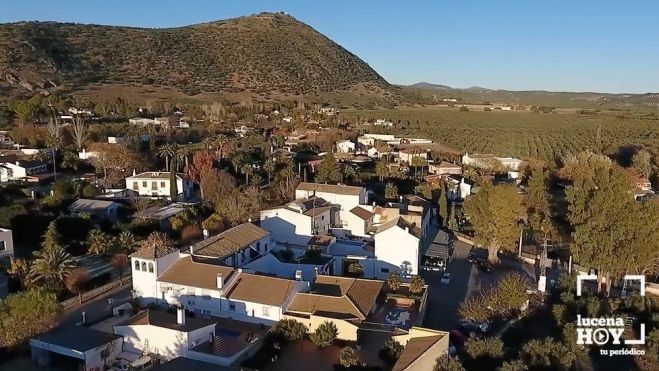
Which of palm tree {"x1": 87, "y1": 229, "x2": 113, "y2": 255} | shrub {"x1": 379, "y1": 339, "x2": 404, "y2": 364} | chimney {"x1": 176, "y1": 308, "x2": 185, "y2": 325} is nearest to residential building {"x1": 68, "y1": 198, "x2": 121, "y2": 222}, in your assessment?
palm tree {"x1": 87, "y1": 229, "x2": 113, "y2": 255}

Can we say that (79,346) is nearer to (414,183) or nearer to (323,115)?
(414,183)

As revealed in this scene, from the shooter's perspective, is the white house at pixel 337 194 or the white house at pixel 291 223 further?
the white house at pixel 337 194

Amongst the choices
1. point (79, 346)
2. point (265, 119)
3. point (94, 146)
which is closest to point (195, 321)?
point (79, 346)

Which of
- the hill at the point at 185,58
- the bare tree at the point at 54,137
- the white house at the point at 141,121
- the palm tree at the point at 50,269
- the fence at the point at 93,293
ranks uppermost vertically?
the hill at the point at 185,58

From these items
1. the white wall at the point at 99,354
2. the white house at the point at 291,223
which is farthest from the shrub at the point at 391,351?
the white house at the point at 291,223

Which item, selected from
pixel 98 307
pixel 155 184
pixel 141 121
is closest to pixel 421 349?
pixel 98 307

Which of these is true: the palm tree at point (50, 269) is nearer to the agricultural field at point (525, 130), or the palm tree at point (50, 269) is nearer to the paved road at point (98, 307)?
the paved road at point (98, 307)

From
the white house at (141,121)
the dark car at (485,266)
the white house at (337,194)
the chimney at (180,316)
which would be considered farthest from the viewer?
the white house at (141,121)
